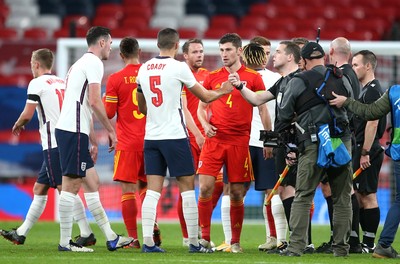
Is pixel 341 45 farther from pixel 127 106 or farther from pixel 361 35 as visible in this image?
pixel 361 35

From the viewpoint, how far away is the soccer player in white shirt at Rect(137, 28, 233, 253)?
10844 millimetres

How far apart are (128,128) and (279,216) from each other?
1.96 meters

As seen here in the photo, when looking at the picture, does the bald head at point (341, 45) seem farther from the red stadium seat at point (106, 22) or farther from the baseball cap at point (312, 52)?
the red stadium seat at point (106, 22)

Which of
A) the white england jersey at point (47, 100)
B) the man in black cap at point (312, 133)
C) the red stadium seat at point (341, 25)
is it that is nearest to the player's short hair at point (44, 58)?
the white england jersey at point (47, 100)

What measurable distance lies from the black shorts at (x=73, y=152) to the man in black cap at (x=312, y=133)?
2.00 m

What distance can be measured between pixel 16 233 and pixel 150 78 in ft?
9.31

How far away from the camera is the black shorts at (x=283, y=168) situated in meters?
11.5

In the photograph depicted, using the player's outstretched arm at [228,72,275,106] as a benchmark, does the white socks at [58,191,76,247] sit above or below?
below

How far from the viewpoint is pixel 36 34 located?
23.6 meters

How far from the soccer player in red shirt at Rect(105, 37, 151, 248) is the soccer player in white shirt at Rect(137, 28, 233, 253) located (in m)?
1.30

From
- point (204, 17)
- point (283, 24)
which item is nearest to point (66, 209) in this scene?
point (283, 24)

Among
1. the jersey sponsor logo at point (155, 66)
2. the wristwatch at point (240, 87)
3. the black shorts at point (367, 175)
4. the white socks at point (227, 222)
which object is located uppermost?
the jersey sponsor logo at point (155, 66)

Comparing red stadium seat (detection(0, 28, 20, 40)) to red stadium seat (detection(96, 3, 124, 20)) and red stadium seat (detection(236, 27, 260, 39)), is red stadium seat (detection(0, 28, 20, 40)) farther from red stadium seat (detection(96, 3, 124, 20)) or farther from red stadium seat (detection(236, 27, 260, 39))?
red stadium seat (detection(236, 27, 260, 39))

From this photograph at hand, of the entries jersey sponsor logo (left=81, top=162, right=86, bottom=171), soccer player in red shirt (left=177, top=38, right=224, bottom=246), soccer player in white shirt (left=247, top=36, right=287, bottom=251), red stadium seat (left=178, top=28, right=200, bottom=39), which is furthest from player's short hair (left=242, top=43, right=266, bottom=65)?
red stadium seat (left=178, top=28, right=200, bottom=39)
